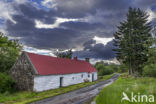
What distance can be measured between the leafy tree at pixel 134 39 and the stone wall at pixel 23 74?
2284 centimetres

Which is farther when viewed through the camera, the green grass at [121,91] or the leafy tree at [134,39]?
the leafy tree at [134,39]

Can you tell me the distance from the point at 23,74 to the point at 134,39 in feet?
91.3

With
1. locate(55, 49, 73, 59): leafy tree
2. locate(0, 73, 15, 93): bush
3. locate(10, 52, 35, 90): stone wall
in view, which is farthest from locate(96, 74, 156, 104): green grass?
locate(55, 49, 73, 59): leafy tree

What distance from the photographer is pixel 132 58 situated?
93.7 ft

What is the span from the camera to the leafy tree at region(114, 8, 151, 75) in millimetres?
28141

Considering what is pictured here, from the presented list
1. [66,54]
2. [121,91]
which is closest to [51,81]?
[121,91]

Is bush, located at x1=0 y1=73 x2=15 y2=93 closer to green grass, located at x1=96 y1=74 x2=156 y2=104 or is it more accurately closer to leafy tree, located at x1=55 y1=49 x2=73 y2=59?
green grass, located at x1=96 y1=74 x2=156 y2=104

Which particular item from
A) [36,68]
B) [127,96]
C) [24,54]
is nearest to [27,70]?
[36,68]

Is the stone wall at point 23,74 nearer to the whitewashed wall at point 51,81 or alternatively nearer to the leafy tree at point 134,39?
the whitewashed wall at point 51,81

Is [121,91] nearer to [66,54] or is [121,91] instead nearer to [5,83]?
[5,83]

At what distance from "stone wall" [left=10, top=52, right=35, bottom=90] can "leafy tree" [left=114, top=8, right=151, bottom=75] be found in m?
22.8

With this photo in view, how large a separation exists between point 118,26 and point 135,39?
7.42 meters

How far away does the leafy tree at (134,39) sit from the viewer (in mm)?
28141

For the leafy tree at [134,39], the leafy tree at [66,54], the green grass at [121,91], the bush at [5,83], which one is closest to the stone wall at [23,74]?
the bush at [5,83]
